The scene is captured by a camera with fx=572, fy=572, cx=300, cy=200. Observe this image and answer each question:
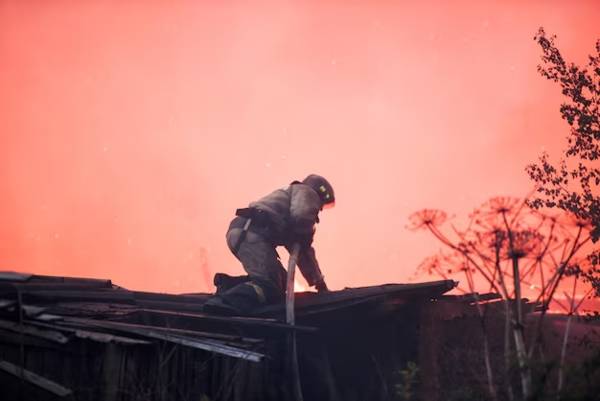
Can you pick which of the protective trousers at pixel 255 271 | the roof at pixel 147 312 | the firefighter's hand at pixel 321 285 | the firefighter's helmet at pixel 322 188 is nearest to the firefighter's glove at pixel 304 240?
the protective trousers at pixel 255 271

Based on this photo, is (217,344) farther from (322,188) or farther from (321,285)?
(322,188)

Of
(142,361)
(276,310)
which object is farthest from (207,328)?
(142,361)

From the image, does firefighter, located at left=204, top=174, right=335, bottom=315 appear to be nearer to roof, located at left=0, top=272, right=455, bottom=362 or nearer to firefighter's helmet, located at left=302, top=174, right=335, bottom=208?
firefighter's helmet, located at left=302, top=174, right=335, bottom=208

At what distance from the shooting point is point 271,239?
9.46 m

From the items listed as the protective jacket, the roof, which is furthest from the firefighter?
the roof

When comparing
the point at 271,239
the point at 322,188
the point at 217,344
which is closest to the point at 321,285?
the point at 271,239

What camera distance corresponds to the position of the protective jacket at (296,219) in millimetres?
9430

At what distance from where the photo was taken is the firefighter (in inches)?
352

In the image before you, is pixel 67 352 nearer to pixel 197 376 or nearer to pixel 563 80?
pixel 197 376

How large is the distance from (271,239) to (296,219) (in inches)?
20.9

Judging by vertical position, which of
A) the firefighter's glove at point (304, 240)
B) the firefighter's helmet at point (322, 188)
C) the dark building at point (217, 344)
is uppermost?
the firefighter's helmet at point (322, 188)

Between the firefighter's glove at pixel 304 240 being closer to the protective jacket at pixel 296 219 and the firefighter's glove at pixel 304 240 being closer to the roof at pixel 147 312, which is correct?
the protective jacket at pixel 296 219

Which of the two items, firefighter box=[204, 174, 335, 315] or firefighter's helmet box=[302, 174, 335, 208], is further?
firefighter's helmet box=[302, 174, 335, 208]

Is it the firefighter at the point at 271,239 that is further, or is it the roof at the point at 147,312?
the firefighter at the point at 271,239
